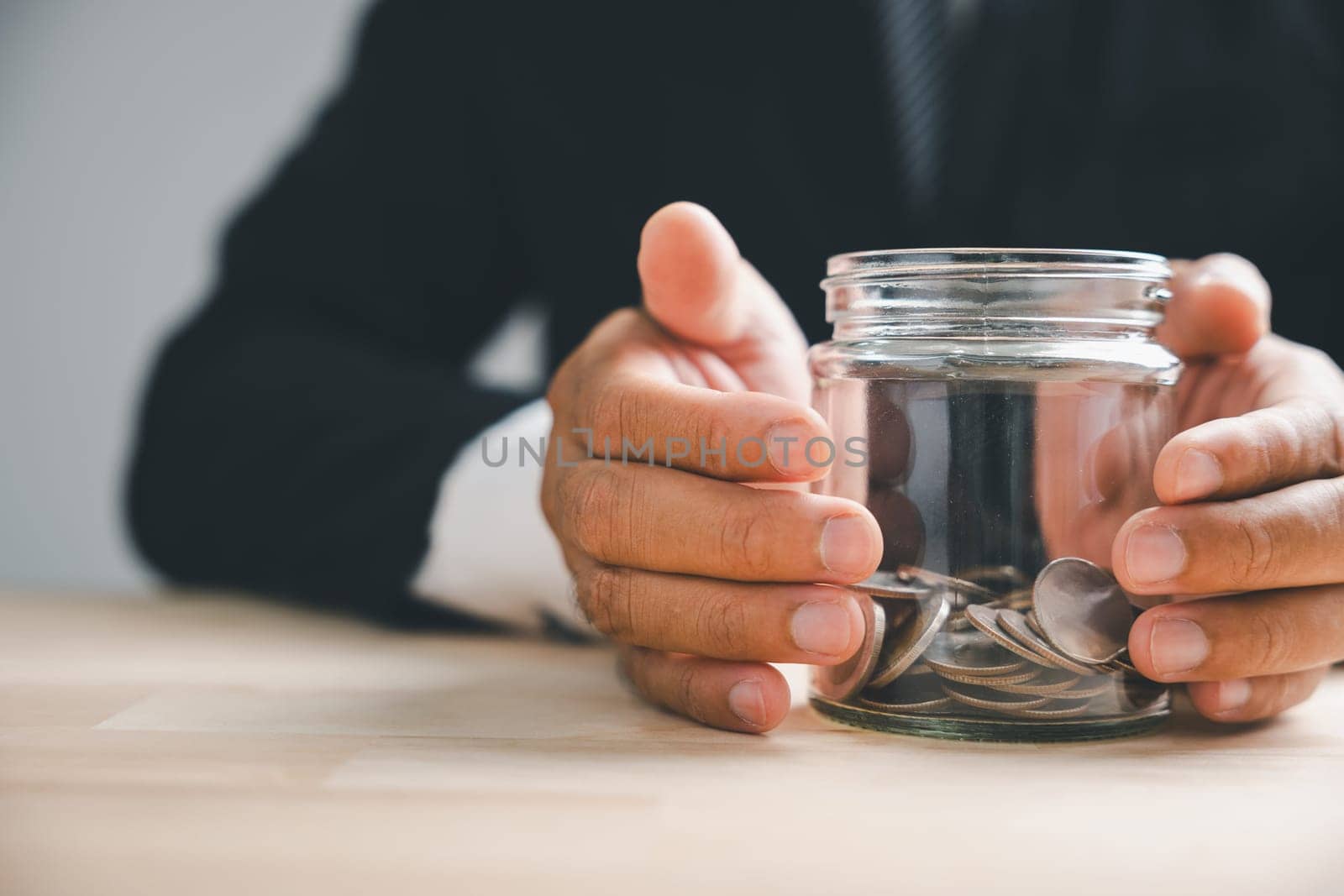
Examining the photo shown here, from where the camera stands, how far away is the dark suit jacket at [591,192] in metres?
1.28

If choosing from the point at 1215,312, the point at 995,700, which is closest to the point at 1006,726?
the point at 995,700

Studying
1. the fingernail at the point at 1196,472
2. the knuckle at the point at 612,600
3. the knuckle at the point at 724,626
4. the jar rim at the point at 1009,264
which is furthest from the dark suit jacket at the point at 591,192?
the fingernail at the point at 1196,472

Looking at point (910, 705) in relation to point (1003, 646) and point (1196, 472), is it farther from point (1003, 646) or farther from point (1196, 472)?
point (1196, 472)

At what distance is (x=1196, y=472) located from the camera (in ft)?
1.99

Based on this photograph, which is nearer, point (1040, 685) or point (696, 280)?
point (1040, 685)

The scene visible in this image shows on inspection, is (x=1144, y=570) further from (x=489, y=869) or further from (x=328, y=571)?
(x=328, y=571)

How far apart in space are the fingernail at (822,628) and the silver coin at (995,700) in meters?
0.07

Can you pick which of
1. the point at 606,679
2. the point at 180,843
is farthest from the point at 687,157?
the point at 180,843

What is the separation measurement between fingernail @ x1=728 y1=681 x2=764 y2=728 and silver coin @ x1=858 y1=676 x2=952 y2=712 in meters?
0.07

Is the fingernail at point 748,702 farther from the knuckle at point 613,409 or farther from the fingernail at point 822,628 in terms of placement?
the knuckle at point 613,409

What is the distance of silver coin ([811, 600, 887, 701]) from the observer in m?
0.64

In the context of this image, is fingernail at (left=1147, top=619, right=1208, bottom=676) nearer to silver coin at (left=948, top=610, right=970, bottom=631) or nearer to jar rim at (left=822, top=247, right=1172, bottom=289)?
silver coin at (left=948, top=610, right=970, bottom=631)

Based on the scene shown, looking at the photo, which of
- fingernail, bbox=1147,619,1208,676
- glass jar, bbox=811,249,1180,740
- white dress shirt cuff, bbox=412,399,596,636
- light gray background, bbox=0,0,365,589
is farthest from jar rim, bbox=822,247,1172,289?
light gray background, bbox=0,0,365,589

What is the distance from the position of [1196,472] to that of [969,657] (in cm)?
16
